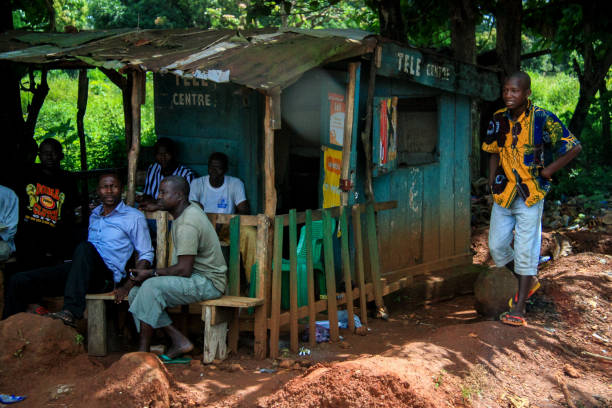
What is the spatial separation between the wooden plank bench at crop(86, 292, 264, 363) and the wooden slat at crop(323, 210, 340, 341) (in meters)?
0.73

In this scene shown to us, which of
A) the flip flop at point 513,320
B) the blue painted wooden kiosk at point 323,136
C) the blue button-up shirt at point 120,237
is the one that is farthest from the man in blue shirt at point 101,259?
the flip flop at point 513,320

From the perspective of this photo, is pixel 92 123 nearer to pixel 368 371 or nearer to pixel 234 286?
pixel 234 286

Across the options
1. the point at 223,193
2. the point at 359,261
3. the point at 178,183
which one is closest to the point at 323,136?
the point at 223,193

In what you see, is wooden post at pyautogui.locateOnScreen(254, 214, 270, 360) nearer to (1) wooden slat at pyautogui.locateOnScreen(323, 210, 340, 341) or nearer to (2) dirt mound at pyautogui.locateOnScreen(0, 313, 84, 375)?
(1) wooden slat at pyautogui.locateOnScreen(323, 210, 340, 341)

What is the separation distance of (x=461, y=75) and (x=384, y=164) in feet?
5.20

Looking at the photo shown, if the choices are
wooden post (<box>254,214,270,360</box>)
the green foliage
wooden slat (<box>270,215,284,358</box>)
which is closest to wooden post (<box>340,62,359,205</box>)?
wooden slat (<box>270,215,284,358</box>)

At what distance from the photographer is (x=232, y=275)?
16.6ft

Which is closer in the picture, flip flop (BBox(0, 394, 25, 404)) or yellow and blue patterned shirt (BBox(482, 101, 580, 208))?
flip flop (BBox(0, 394, 25, 404))

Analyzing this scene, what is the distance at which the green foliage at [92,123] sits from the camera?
11.9m

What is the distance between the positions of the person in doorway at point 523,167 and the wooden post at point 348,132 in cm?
128

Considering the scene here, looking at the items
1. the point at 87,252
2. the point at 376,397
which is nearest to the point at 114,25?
the point at 87,252

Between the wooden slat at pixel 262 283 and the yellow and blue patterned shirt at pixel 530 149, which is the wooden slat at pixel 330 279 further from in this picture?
the yellow and blue patterned shirt at pixel 530 149

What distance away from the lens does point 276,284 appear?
4934 millimetres

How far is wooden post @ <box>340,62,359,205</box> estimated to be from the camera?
533 cm
